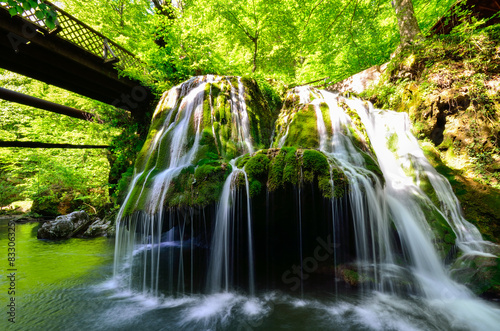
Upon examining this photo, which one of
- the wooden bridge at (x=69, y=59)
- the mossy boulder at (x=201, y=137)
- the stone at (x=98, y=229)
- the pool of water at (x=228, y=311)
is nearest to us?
the pool of water at (x=228, y=311)

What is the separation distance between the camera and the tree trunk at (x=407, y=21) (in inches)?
286

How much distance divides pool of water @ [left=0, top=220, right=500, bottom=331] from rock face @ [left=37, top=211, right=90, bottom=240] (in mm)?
4696

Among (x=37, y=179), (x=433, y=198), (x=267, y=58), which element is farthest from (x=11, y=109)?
(x=433, y=198)

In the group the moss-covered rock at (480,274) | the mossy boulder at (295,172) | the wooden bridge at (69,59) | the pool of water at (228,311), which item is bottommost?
the pool of water at (228,311)

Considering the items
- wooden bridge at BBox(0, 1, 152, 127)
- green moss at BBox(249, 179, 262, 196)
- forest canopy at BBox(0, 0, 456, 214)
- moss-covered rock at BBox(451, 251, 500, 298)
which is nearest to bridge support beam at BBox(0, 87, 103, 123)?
wooden bridge at BBox(0, 1, 152, 127)

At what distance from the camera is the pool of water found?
9.30 feet

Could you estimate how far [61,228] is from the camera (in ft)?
27.4

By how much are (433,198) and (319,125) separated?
10.2 feet

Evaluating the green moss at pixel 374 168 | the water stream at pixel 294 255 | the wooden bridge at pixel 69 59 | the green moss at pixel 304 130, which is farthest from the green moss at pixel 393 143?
the wooden bridge at pixel 69 59

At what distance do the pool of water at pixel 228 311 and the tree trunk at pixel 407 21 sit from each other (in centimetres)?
810

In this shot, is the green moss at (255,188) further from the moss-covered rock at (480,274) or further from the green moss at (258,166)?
the moss-covered rock at (480,274)

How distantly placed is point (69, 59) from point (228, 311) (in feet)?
27.4

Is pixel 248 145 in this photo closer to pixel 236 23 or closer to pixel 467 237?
pixel 467 237

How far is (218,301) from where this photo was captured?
3.50 meters
